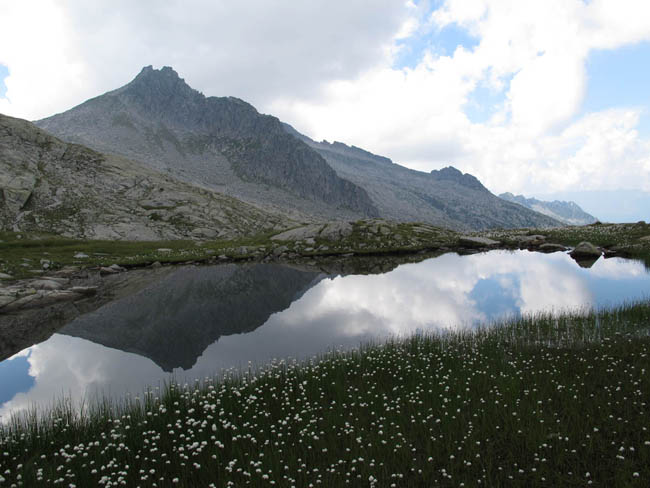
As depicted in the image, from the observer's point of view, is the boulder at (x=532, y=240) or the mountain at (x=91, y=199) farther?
the mountain at (x=91, y=199)

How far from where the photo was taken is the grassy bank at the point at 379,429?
9102mm

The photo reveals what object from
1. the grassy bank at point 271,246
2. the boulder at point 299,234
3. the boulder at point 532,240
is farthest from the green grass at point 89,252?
the boulder at point 532,240

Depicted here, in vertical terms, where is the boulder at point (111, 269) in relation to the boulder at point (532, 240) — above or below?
below

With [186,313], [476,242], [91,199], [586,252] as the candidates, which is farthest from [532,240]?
[91,199]

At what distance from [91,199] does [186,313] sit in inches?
3044

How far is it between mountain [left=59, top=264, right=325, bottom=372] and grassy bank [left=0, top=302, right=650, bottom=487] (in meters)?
7.20

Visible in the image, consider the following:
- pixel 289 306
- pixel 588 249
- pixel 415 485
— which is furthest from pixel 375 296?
pixel 588 249

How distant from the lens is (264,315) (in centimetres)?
2939

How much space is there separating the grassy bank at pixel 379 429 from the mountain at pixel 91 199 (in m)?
78.1

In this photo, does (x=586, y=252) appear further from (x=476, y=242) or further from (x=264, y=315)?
(x=264, y=315)

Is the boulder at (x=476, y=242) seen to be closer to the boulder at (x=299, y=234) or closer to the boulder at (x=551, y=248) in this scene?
the boulder at (x=551, y=248)

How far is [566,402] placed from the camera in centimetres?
1167

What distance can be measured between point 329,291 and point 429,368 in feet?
69.9

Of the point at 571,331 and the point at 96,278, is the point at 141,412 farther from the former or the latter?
the point at 96,278
